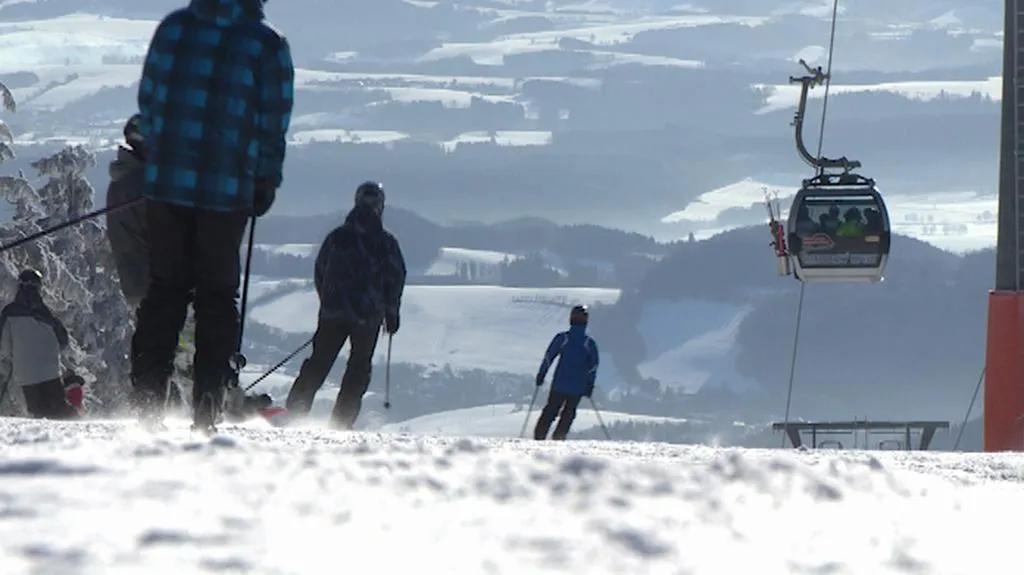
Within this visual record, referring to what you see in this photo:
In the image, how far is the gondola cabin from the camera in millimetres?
32594

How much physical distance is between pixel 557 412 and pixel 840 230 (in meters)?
17.8

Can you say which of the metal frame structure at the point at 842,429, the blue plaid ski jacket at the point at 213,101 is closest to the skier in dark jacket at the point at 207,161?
the blue plaid ski jacket at the point at 213,101

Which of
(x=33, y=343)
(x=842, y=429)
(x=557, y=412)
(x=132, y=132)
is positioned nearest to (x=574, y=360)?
(x=557, y=412)

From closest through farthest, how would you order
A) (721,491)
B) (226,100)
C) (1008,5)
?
(721,491), (226,100), (1008,5)

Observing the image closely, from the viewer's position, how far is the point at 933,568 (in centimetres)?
A: 411

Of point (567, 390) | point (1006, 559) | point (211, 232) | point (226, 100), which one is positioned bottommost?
point (567, 390)

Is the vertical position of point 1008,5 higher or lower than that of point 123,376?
higher

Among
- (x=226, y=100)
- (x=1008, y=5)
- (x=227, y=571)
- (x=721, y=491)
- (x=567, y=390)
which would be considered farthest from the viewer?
(x=1008, y=5)

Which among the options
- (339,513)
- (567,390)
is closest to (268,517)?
(339,513)

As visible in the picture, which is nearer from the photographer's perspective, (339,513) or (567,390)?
(339,513)

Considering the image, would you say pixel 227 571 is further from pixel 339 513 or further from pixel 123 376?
pixel 123 376

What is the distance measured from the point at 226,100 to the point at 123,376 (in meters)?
23.7

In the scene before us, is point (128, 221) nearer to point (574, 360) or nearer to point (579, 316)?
point (574, 360)

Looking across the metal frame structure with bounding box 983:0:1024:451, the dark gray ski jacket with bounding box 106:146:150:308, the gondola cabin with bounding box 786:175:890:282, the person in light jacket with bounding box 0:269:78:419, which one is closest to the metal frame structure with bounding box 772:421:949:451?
the metal frame structure with bounding box 983:0:1024:451
